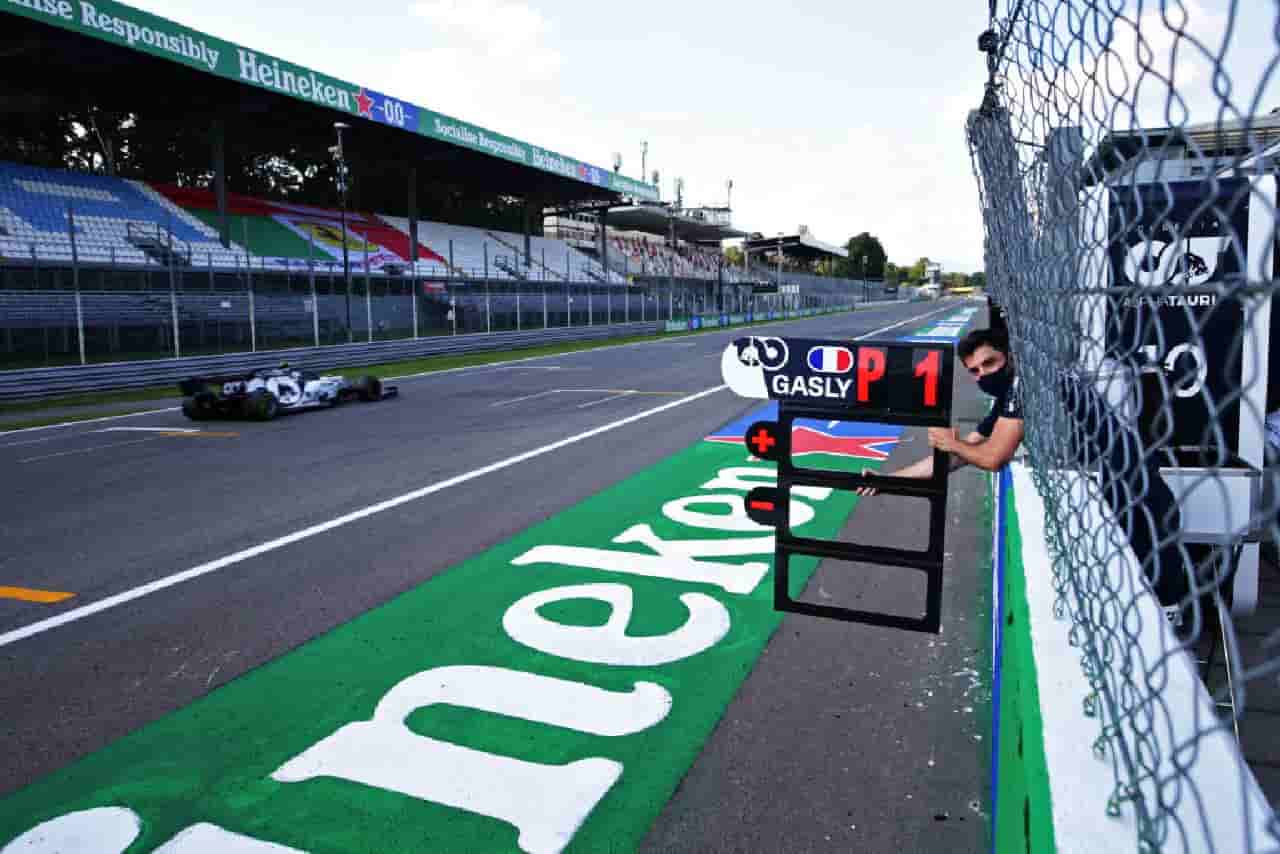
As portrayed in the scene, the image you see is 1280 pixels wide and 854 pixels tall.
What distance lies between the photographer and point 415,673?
14.7 ft

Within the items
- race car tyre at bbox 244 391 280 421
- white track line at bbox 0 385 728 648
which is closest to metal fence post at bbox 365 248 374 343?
race car tyre at bbox 244 391 280 421

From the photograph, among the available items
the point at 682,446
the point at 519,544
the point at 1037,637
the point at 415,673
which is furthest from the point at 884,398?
A: the point at 682,446

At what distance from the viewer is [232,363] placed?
2167 cm

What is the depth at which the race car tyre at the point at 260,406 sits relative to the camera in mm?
13523

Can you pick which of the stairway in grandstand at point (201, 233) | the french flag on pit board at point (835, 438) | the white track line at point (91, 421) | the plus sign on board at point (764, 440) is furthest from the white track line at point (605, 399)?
the plus sign on board at point (764, 440)

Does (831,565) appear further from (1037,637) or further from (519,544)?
(1037,637)

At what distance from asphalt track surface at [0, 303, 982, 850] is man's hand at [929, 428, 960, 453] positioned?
4.56ft

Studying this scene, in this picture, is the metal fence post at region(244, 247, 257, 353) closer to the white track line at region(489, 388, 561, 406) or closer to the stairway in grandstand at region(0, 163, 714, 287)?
the stairway in grandstand at region(0, 163, 714, 287)

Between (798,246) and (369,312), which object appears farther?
(798,246)

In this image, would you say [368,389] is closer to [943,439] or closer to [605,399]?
[605,399]

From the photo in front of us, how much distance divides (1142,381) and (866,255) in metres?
164

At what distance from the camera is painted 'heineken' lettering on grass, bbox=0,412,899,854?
3.23 m

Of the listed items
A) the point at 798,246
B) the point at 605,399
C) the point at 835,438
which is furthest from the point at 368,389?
the point at 798,246

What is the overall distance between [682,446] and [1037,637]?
8800 millimetres
